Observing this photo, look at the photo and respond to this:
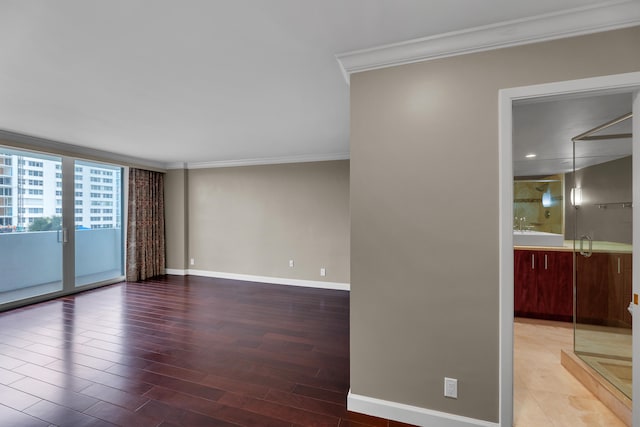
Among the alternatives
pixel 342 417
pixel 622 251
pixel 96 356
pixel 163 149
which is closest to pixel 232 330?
pixel 96 356

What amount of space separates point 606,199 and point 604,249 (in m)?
0.43

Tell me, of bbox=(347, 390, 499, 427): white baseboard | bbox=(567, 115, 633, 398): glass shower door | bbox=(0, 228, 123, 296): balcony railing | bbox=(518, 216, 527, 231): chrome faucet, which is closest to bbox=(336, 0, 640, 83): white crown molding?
bbox=(567, 115, 633, 398): glass shower door

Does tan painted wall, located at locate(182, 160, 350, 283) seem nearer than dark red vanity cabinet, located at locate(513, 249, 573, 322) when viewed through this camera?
No

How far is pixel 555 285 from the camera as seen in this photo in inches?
139

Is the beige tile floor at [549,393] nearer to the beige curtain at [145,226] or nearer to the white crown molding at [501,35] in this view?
the white crown molding at [501,35]

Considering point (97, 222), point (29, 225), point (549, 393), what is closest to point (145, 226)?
point (97, 222)

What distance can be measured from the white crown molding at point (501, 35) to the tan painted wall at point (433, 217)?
44 millimetres

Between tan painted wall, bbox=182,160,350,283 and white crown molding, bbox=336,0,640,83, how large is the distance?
3.27m

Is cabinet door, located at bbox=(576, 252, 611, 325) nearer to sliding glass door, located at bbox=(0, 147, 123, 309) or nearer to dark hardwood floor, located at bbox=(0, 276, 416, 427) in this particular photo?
dark hardwood floor, located at bbox=(0, 276, 416, 427)

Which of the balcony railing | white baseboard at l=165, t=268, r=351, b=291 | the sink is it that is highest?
the sink

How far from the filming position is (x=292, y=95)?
2572mm

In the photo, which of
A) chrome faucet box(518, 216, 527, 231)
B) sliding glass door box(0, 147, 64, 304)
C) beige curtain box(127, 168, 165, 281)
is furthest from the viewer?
beige curtain box(127, 168, 165, 281)

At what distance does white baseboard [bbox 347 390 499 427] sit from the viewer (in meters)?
1.66

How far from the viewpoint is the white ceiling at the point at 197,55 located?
4.73 ft
